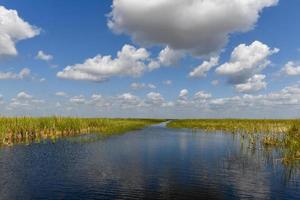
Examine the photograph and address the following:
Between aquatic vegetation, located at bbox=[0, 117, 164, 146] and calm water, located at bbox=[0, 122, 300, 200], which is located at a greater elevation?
aquatic vegetation, located at bbox=[0, 117, 164, 146]

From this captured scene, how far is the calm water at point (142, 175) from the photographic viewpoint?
20516 mm

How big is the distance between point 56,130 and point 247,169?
38709 millimetres

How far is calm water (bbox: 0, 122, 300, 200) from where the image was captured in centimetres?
2052

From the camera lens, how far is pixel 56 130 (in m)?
58.6

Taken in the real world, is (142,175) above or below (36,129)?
below

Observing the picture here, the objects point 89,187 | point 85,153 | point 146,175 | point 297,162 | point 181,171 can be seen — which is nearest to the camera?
point 89,187

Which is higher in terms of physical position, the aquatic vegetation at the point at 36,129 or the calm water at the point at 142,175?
the aquatic vegetation at the point at 36,129

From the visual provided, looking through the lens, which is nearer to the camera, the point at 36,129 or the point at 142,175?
the point at 142,175

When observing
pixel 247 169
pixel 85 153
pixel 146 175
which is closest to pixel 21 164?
pixel 85 153

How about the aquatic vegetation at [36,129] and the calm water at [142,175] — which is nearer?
the calm water at [142,175]

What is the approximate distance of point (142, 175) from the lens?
25.7 m

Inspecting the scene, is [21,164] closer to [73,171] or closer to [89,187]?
[73,171]

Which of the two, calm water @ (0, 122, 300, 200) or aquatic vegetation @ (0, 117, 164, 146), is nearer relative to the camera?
calm water @ (0, 122, 300, 200)

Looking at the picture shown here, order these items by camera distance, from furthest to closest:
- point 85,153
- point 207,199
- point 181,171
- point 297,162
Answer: point 85,153 < point 297,162 < point 181,171 < point 207,199
